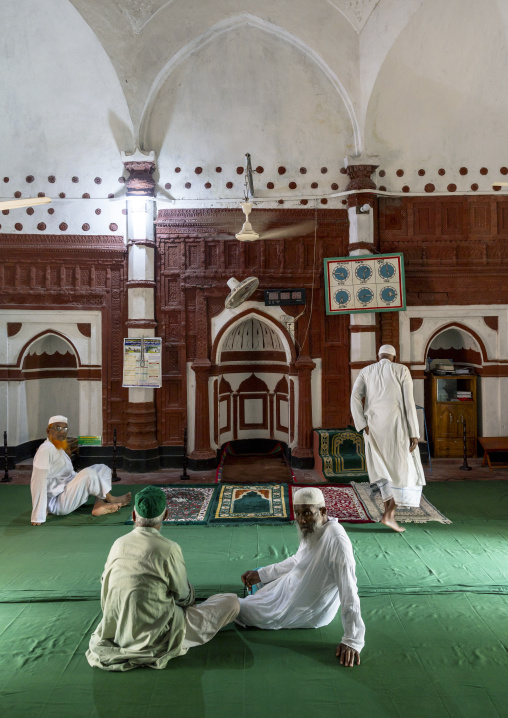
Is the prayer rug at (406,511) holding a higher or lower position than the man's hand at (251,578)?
lower

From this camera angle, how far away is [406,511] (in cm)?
575

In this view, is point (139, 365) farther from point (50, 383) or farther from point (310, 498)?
point (310, 498)

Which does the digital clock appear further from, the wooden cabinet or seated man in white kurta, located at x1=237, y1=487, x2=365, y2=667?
seated man in white kurta, located at x1=237, y1=487, x2=365, y2=667

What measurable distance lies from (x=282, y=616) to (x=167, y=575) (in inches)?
36.7

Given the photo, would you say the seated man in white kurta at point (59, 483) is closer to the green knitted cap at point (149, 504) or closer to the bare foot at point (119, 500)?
the bare foot at point (119, 500)

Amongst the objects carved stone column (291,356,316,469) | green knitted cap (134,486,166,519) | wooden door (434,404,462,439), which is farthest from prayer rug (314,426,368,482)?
green knitted cap (134,486,166,519)

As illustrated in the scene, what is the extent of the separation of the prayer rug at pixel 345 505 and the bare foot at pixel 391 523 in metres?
0.20

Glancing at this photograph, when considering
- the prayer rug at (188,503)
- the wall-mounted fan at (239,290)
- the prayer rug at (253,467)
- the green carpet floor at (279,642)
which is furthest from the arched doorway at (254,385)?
the green carpet floor at (279,642)

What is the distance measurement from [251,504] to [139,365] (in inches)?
115

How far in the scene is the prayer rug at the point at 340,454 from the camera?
23.2 ft

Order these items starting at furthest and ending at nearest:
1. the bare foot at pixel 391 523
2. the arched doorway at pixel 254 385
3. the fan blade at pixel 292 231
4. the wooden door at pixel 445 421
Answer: the arched doorway at pixel 254 385 → the wooden door at pixel 445 421 → the fan blade at pixel 292 231 → the bare foot at pixel 391 523

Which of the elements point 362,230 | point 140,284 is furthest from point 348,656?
point 362,230

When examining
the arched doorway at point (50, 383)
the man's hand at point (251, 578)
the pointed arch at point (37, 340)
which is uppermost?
the pointed arch at point (37, 340)

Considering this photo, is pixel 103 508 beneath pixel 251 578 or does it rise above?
beneath
